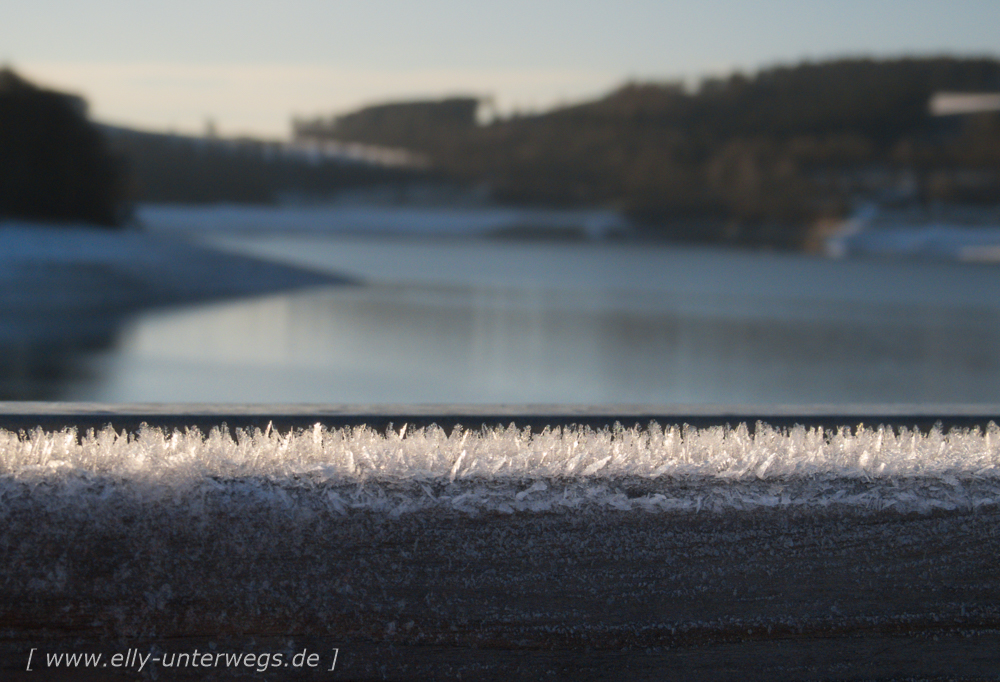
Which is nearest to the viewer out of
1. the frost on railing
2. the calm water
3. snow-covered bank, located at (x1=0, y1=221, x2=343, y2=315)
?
the frost on railing

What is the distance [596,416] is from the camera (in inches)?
56.9

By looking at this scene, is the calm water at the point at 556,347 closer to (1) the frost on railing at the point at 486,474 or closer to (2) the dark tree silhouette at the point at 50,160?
(1) the frost on railing at the point at 486,474

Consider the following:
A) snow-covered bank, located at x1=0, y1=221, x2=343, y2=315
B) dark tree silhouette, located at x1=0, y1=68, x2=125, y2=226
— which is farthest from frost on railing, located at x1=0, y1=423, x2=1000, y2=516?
dark tree silhouette, located at x1=0, y1=68, x2=125, y2=226

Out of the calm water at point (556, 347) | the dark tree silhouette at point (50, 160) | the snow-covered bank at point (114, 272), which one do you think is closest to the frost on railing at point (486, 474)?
the calm water at point (556, 347)

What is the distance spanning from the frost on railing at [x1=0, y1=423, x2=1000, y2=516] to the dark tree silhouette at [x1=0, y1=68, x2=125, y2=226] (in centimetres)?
1634

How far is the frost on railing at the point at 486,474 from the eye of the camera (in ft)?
3.19

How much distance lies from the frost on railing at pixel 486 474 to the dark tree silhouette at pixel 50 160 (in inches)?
644

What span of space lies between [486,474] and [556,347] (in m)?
7.86

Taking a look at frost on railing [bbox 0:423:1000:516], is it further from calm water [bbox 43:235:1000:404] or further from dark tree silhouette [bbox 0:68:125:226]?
dark tree silhouette [bbox 0:68:125:226]

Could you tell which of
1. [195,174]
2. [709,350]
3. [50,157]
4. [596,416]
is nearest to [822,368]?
[709,350]

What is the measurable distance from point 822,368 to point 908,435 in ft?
22.4

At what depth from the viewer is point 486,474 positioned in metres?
1.02

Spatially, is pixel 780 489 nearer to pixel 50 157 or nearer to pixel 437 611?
pixel 437 611

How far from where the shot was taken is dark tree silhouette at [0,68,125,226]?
52.4 ft
